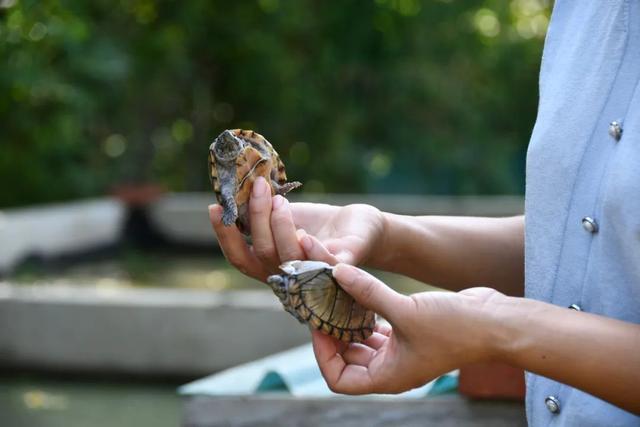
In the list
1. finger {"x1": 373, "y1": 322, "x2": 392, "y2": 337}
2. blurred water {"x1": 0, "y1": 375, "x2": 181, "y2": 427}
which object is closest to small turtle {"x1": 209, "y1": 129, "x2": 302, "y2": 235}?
finger {"x1": 373, "y1": 322, "x2": 392, "y2": 337}

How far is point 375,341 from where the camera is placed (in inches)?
47.3

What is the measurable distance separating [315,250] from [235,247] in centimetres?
13

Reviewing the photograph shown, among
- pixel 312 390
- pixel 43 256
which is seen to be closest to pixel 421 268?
pixel 312 390

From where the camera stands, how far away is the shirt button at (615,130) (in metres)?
1.01

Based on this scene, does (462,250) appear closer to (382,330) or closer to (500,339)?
(382,330)

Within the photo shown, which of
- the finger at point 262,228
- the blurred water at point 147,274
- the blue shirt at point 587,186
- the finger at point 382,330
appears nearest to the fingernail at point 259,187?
the finger at point 262,228

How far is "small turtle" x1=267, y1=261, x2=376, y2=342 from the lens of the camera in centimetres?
113

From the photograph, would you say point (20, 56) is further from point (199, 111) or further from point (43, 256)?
point (199, 111)

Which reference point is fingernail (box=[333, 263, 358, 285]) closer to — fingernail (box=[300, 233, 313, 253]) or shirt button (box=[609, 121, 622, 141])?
fingernail (box=[300, 233, 313, 253])

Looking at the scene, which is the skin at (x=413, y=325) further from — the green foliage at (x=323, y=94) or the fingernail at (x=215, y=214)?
the green foliage at (x=323, y=94)

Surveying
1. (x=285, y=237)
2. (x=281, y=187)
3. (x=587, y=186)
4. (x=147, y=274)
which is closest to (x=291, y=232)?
(x=285, y=237)

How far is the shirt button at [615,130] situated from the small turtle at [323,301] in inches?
12.5

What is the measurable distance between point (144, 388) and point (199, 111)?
7.24 meters

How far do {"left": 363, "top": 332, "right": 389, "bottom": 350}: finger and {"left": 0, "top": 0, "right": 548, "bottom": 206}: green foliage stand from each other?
307 inches
